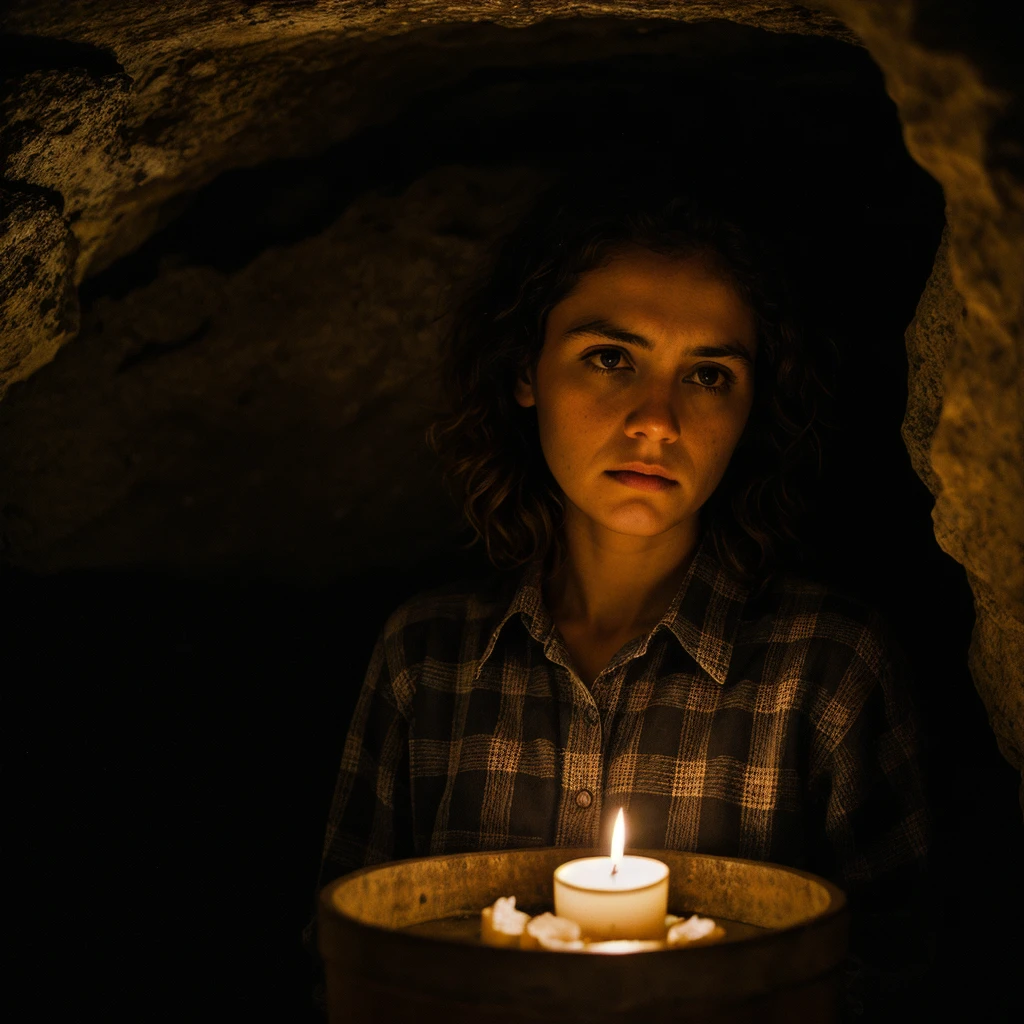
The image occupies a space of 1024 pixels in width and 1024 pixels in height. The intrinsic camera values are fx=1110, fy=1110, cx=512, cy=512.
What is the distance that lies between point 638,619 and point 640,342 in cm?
51

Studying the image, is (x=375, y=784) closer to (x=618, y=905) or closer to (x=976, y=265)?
(x=618, y=905)

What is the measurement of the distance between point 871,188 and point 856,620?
36.9 inches

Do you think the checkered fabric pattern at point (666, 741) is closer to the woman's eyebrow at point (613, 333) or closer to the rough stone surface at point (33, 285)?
the woman's eyebrow at point (613, 333)

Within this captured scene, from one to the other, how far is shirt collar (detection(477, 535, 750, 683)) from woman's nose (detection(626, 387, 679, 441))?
302mm

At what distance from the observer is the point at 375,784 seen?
2.02m

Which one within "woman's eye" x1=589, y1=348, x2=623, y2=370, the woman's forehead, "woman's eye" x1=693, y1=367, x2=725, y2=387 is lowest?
"woman's eye" x1=693, y1=367, x2=725, y2=387

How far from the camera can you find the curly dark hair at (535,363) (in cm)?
193

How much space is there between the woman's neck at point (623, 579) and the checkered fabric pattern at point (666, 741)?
0.07 m

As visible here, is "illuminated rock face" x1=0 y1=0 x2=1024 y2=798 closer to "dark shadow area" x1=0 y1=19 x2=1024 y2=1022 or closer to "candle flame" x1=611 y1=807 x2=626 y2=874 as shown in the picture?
"dark shadow area" x1=0 y1=19 x2=1024 y2=1022

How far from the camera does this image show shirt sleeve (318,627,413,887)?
198 centimetres

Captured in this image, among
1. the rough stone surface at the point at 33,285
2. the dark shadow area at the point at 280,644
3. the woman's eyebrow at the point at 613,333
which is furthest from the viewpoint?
the dark shadow area at the point at 280,644

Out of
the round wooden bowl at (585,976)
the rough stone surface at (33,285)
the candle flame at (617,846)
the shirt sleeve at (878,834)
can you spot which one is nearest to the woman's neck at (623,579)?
the shirt sleeve at (878,834)

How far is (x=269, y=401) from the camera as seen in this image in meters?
2.28

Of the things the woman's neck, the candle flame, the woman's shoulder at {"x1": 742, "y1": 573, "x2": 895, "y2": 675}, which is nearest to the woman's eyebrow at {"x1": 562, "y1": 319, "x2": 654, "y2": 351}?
the woman's neck
